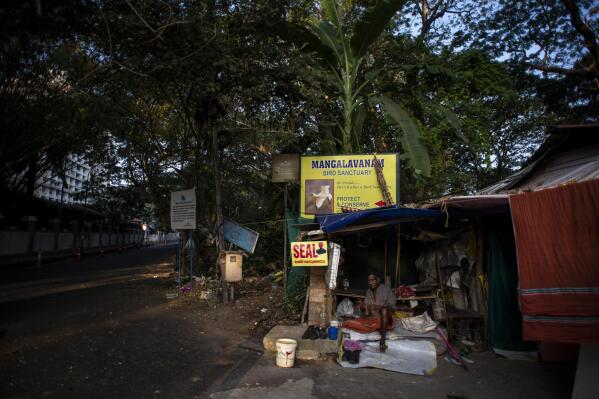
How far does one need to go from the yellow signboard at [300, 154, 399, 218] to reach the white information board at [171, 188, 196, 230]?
12.9 feet

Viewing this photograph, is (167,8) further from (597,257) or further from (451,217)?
(597,257)

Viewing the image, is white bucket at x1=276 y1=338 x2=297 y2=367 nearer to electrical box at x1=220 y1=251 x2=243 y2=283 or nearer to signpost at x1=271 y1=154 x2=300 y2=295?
signpost at x1=271 y1=154 x2=300 y2=295

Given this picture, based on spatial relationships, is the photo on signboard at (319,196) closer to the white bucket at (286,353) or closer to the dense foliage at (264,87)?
the dense foliage at (264,87)

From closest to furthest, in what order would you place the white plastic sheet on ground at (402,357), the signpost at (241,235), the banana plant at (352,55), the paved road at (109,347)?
the paved road at (109,347) → the white plastic sheet on ground at (402,357) → the banana plant at (352,55) → the signpost at (241,235)

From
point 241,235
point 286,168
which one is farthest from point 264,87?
point 241,235

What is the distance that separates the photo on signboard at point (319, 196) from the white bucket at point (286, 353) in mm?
3293

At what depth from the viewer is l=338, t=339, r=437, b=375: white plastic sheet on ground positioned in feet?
20.6

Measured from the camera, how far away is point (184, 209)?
38.9ft

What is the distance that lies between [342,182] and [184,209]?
5.19m

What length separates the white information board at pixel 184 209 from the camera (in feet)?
38.2

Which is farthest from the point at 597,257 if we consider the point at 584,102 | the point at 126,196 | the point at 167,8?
the point at 126,196

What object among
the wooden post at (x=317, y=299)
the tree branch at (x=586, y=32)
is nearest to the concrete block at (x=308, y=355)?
the wooden post at (x=317, y=299)

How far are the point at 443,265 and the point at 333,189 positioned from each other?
2694mm

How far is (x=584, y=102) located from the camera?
14.5 m
